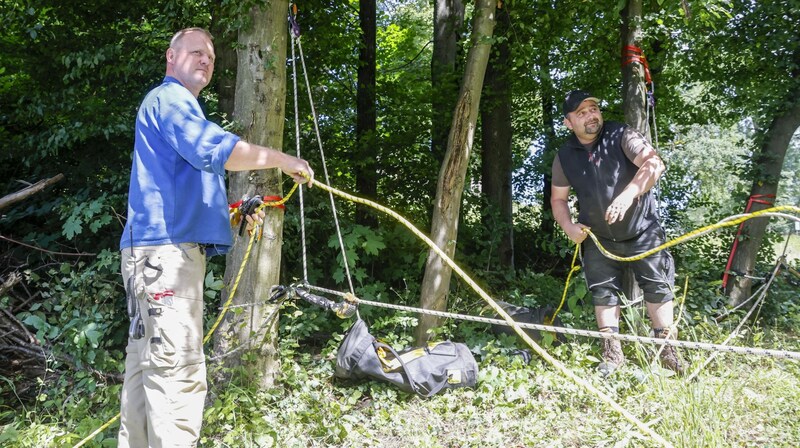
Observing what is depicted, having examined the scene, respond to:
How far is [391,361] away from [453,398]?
0.48m

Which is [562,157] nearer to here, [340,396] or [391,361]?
[391,361]

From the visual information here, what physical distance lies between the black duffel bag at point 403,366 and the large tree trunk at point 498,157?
357 cm

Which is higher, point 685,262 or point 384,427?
point 685,262

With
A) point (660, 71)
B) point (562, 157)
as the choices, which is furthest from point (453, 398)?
point (660, 71)

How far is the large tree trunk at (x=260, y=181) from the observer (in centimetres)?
414

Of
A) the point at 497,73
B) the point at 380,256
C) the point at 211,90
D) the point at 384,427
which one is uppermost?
the point at 497,73

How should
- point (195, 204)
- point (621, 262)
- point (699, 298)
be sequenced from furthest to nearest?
point (699, 298) → point (621, 262) → point (195, 204)

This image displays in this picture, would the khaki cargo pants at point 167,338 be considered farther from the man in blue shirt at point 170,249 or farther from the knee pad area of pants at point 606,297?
the knee pad area of pants at point 606,297

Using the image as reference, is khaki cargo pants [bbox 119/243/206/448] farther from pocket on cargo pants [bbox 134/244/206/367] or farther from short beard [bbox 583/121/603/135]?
short beard [bbox 583/121/603/135]

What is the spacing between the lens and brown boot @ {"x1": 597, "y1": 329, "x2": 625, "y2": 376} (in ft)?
14.6

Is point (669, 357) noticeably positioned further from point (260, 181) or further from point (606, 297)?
point (260, 181)

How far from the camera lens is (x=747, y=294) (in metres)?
6.72

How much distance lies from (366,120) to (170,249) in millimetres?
5275

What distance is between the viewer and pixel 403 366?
4250 mm
